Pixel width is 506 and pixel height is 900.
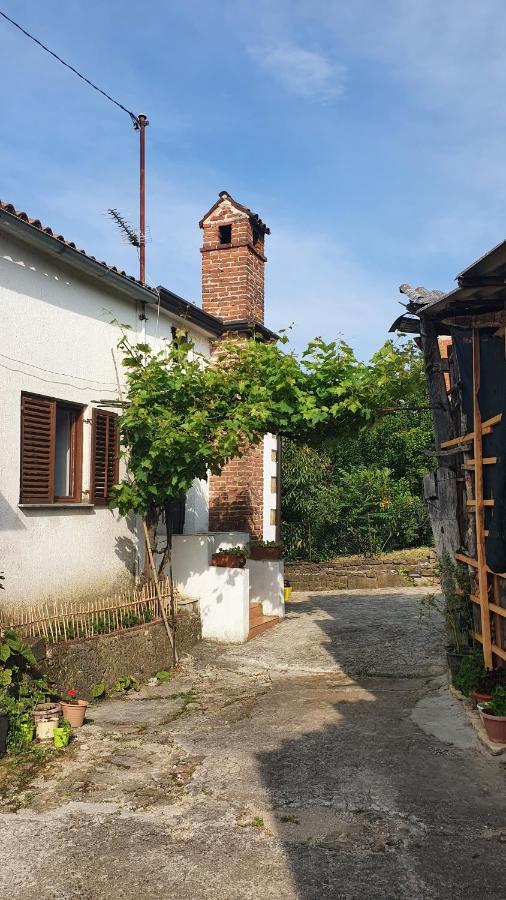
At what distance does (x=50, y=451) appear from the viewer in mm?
8586

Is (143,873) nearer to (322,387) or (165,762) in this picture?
(165,762)

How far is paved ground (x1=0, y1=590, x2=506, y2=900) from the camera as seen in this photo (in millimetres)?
4039

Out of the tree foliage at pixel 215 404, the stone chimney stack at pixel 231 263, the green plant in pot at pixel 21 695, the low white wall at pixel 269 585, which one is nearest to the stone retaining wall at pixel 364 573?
the low white wall at pixel 269 585

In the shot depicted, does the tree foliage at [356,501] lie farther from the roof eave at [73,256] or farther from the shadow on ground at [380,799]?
the shadow on ground at [380,799]

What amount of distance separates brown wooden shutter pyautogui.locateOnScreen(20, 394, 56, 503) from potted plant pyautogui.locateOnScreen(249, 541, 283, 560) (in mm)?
4841

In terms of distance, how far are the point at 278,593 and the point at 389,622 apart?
1912 mm

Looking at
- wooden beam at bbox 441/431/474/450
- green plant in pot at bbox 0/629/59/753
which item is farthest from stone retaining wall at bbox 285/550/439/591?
green plant in pot at bbox 0/629/59/753

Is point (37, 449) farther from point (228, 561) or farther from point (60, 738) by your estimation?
point (228, 561)

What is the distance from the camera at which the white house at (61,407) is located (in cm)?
800

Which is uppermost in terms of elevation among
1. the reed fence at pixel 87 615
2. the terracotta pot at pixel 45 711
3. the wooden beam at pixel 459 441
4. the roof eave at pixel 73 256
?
the roof eave at pixel 73 256

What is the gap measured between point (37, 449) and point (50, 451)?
213 mm

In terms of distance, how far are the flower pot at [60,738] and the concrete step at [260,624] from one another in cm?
486

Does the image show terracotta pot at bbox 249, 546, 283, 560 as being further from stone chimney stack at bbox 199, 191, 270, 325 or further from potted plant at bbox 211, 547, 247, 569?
stone chimney stack at bbox 199, 191, 270, 325

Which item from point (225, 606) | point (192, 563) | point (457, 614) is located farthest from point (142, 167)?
point (457, 614)
